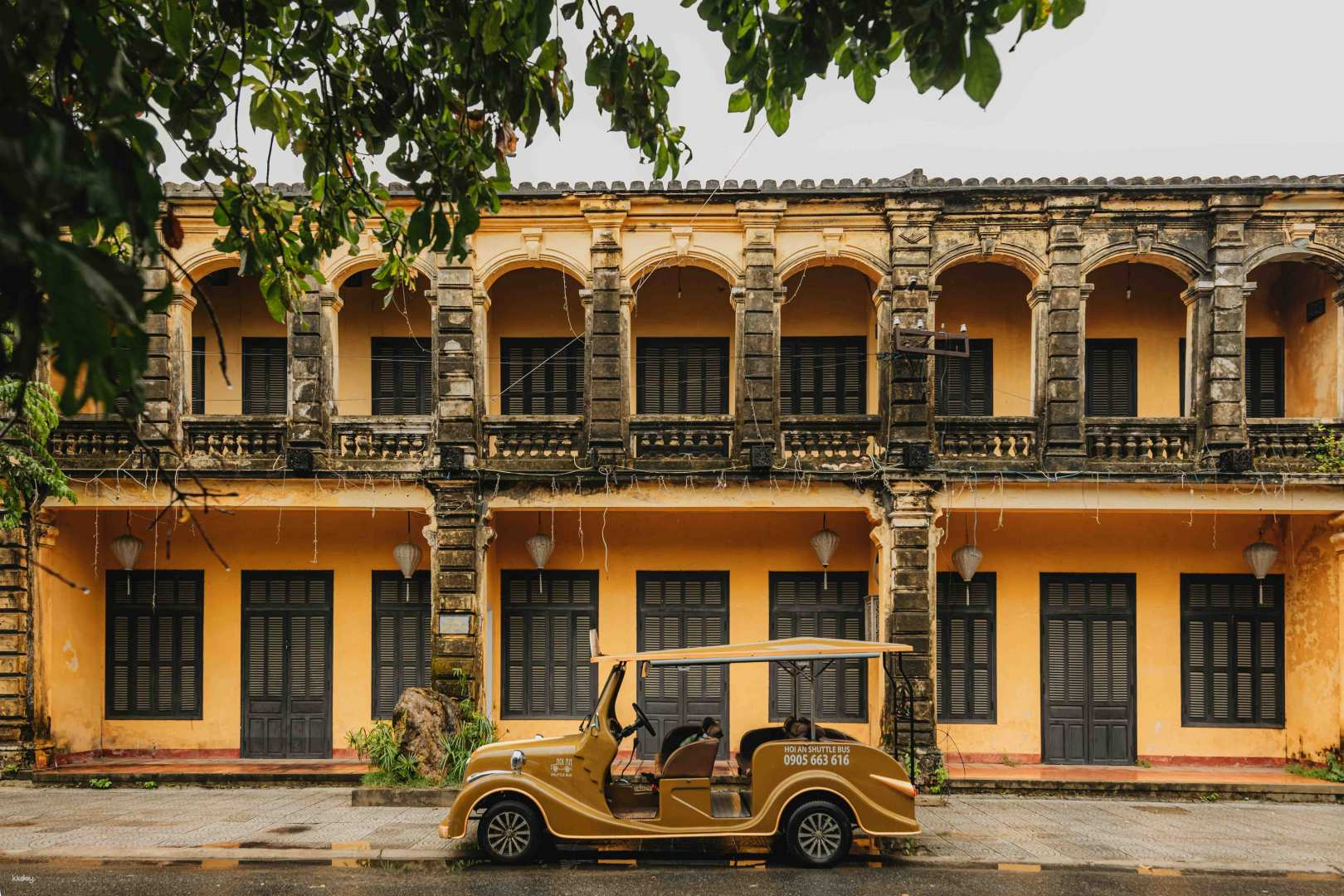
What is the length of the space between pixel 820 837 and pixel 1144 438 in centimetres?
725

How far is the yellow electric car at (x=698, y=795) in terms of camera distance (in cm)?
770

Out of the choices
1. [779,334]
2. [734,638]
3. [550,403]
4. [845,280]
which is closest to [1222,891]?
[734,638]

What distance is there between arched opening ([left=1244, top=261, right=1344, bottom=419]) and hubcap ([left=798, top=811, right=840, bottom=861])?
30.8ft

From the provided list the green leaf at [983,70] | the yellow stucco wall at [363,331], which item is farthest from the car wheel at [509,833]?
the yellow stucco wall at [363,331]

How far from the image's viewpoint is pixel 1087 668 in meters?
12.6

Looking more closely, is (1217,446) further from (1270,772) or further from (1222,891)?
(1222,891)

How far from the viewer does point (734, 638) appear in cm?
1294

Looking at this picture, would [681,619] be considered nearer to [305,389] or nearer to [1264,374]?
[305,389]

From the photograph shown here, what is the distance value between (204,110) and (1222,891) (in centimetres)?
932

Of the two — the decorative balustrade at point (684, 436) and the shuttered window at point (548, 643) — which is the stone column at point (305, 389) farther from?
the decorative balustrade at point (684, 436)

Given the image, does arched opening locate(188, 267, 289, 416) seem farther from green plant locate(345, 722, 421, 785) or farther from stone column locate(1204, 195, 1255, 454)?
stone column locate(1204, 195, 1255, 454)

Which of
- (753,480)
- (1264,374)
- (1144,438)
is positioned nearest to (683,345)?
(753,480)

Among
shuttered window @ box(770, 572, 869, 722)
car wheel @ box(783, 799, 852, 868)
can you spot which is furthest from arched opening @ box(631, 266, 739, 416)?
car wheel @ box(783, 799, 852, 868)

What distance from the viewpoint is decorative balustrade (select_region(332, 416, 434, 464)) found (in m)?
12.1
